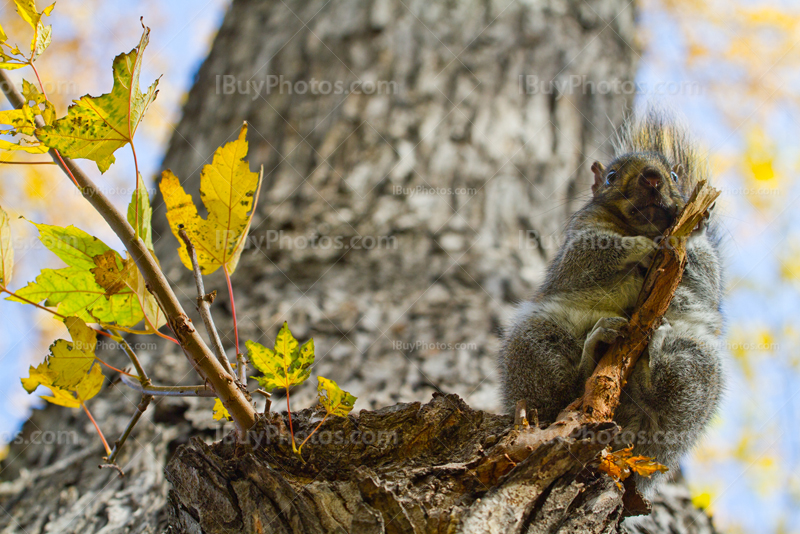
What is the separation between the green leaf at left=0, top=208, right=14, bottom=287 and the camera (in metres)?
1.38

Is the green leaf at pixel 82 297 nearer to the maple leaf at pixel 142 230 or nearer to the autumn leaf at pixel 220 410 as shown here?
the maple leaf at pixel 142 230

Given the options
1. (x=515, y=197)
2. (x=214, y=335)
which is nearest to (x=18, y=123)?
(x=214, y=335)

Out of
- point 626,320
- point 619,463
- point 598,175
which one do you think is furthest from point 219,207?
point 598,175

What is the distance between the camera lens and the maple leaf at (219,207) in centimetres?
146

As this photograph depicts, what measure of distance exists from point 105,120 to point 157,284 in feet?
1.36

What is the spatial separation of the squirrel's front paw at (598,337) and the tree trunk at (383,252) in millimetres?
552

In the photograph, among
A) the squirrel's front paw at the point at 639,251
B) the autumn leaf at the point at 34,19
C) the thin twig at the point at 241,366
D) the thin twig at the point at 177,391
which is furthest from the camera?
the squirrel's front paw at the point at 639,251

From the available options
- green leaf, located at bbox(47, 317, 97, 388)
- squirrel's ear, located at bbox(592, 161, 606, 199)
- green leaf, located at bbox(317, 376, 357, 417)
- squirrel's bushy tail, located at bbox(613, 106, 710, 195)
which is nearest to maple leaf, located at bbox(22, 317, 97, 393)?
green leaf, located at bbox(47, 317, 97, 388)

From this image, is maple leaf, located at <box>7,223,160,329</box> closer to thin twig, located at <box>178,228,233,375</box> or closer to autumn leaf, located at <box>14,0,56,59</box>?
thin twig, located at <box>178,228,233,375</box>

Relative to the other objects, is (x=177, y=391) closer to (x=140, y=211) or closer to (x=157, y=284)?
(x=157, y=284)

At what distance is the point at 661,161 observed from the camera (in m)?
2.83

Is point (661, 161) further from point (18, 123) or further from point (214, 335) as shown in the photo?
point (18, 123)

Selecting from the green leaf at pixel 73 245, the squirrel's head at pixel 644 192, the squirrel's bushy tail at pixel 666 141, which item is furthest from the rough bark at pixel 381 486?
the squirrel's bushy tail at pixel 666 141

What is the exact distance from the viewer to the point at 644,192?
104 inches
